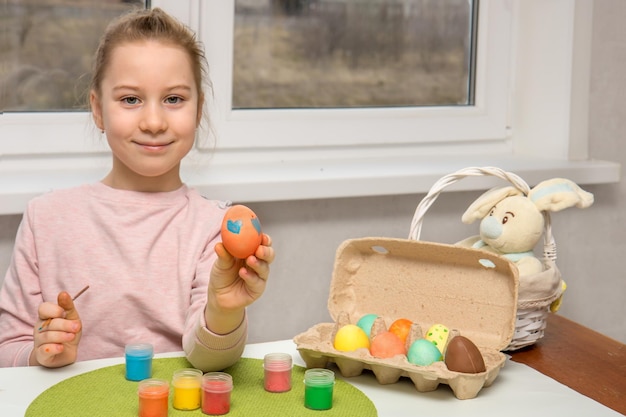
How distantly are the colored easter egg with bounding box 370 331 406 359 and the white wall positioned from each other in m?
0.58

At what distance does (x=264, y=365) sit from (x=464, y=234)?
0.89 metres

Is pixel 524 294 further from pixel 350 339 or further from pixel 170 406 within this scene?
pixel 170 406

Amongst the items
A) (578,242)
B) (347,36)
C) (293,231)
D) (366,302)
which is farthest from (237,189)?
(578,242)

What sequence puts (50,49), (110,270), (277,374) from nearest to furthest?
(277,374) < (110,270) < (50,49)

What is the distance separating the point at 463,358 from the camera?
1.19 meters

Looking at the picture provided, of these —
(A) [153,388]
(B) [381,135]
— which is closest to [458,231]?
(B) [381,135]

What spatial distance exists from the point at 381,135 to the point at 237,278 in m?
0.94

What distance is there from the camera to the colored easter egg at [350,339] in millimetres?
1264

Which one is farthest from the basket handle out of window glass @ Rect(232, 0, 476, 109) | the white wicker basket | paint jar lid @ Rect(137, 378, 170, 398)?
window glass @ Rect(232, 0, 476, 109)

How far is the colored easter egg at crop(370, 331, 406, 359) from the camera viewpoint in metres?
1.24

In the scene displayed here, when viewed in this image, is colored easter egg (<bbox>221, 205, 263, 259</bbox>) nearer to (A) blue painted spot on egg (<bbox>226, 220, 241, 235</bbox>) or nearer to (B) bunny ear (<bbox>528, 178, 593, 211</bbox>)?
(A) blue painted spot on egg (<bbox>226, 220, 241, 235</bbox>)

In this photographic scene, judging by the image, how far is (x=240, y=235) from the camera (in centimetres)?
108

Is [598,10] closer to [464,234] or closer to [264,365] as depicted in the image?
[464,234]

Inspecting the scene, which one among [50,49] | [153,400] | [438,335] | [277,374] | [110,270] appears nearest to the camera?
[153,400]
